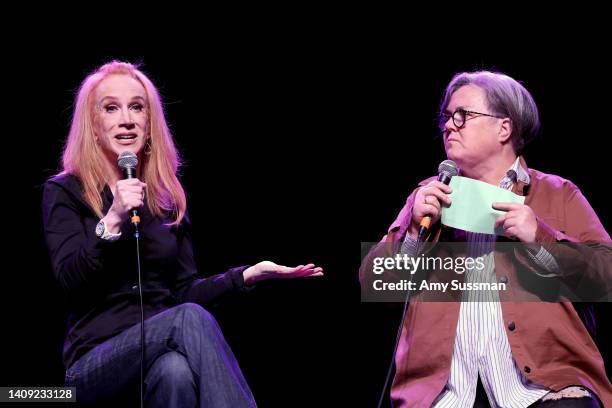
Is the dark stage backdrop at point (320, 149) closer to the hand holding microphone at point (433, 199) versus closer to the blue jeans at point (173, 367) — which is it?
the hand holding microphone at point (433, 199)

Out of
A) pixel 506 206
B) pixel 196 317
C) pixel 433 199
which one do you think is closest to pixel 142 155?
pixel 196 317

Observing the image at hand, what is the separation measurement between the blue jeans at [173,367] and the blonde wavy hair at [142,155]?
516 millimetres

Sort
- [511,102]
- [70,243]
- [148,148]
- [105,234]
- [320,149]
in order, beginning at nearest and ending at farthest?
[105,234], [70,243], [511,102], [148,148], [320,149]

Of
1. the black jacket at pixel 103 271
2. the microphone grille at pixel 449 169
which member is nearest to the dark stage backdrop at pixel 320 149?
the black jacket at pixel 103 271

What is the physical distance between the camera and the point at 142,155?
8.60 ft

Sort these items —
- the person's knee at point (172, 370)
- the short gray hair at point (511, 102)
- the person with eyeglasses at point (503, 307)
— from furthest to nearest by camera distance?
1. the short gray hair at point (511, 102)
2. the person with eyeglasses at point (503, 307)
3. the person's knee at point (172, 370)

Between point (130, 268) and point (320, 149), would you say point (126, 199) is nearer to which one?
point (130, 268)

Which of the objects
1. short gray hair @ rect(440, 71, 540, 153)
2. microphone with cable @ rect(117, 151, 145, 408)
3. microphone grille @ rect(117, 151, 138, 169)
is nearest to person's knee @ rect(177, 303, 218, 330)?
microphone with cable @ rect(117, 151, 145, 408)

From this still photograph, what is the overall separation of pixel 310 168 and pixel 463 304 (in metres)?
1.22

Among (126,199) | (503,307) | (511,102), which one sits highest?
(511,102)

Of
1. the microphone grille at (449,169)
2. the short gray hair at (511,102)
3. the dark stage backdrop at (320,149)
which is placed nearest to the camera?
the microphone grille at (449,169)

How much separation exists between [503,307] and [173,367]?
0.94m

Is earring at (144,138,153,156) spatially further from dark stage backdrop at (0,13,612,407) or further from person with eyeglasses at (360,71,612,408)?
person with eyeglasses at (360,71,612,408)

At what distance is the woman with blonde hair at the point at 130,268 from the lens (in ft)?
6.91
